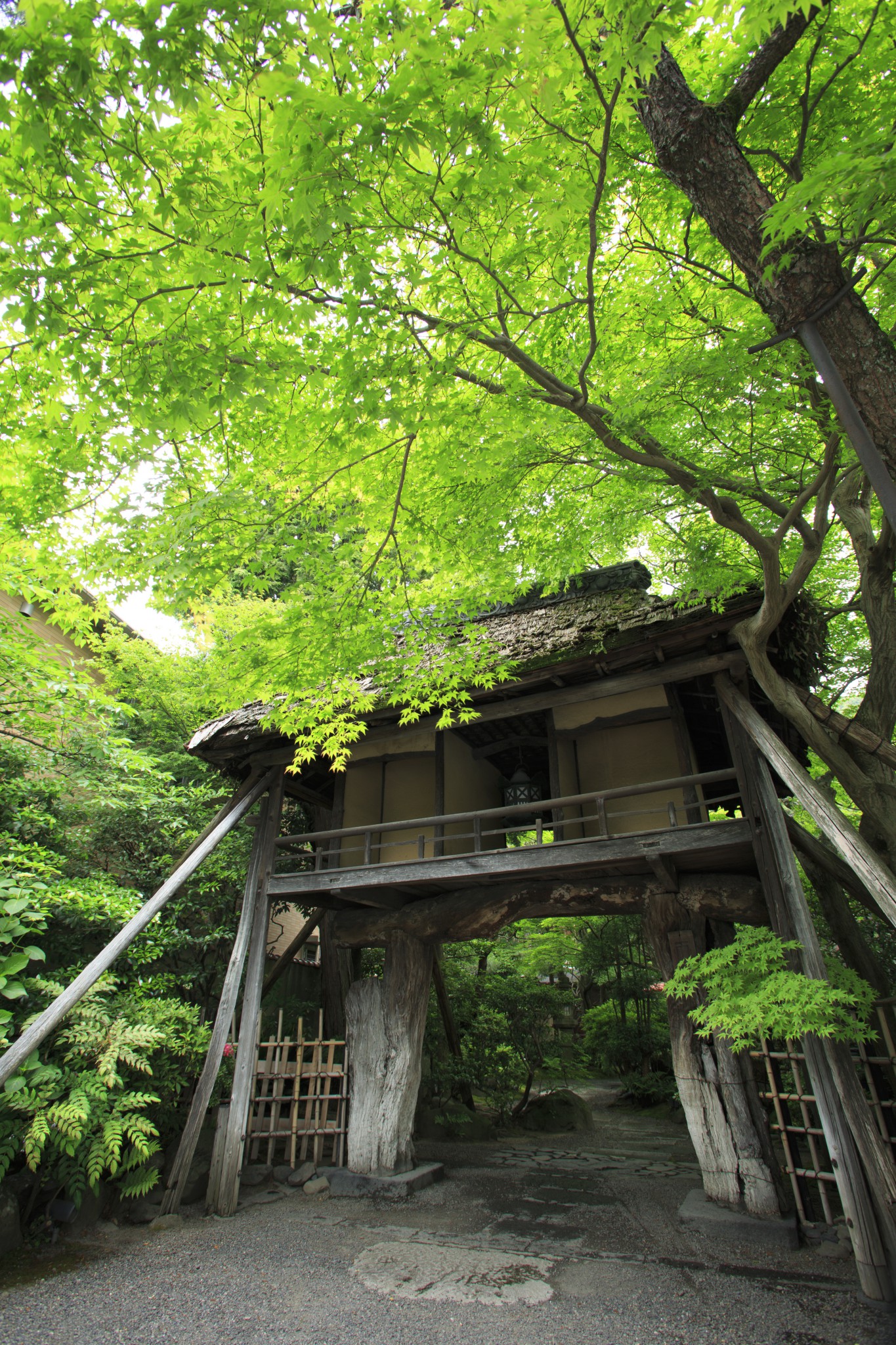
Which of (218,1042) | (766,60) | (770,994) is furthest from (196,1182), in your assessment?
(766,60)

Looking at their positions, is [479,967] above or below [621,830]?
below

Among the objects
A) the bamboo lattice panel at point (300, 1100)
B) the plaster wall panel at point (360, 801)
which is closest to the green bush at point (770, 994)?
the plaster wall panel at point (360, 801)

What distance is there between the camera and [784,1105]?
18.0 feet

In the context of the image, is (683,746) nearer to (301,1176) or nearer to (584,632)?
(584,632)

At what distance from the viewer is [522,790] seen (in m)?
7.11

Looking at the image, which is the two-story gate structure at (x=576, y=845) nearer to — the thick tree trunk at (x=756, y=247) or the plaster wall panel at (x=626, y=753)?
the plaster wall panel at (x=626, y=753)

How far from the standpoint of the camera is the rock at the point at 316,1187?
6.69 metres

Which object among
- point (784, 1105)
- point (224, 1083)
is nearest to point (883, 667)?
point (784, 1105)

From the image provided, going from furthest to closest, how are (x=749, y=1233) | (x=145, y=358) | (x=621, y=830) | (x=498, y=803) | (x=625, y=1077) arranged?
(x=625, y=1077), (x=498, y=803), (x=621, y=830), (x=749, y=1233), (x=145, y=358)

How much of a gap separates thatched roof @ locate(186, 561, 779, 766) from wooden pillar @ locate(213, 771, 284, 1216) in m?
0.86

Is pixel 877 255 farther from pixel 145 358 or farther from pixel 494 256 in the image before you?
pixel 145 358

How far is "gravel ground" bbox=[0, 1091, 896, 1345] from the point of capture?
13.0 feet

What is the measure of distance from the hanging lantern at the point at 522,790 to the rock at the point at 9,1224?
519 cm

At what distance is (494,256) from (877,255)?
240 centimetres
